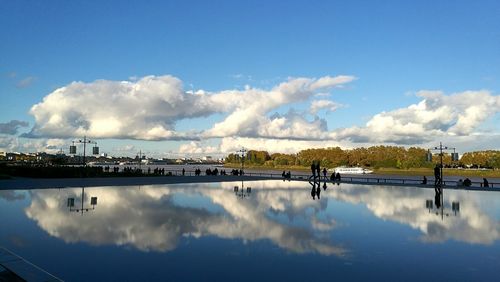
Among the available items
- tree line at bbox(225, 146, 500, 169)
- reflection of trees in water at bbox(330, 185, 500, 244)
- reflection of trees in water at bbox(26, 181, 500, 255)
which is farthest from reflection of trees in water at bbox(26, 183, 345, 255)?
tree line at bbox(225, 146, 500, 169)

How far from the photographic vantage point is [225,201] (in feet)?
77.3

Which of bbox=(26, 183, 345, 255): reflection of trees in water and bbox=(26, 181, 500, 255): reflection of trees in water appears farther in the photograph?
bbox=(26, 181, 500, 255): reflection of trees in water

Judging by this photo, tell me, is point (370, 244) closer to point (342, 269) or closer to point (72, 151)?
point (342, 269)

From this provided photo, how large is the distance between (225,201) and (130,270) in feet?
48.8

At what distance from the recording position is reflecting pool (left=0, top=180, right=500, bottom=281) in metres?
8.81

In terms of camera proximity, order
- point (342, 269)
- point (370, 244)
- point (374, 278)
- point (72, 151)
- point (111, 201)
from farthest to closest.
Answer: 1. point (72, 151)
2. point (111, 201)
3. point (370, 244)
4. point (342, 269)
5. point (374, 278)

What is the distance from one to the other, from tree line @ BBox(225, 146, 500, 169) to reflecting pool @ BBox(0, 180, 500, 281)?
12132cm

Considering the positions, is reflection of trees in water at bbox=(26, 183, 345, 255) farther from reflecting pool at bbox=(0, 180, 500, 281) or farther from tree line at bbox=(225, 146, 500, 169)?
tree line at bbox=(225, 146, 500, 169)

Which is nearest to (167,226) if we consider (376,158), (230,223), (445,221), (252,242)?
(230,223)

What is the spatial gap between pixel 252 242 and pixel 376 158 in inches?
6061

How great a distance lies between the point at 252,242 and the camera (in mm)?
11906

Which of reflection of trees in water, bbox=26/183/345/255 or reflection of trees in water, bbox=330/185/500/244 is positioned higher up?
reflection of trees in water, bbox=26/183/345/255

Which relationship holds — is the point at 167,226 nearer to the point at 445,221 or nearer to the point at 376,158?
the point at 445,221

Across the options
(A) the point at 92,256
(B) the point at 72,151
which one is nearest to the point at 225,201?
(A) the point at 92,256
